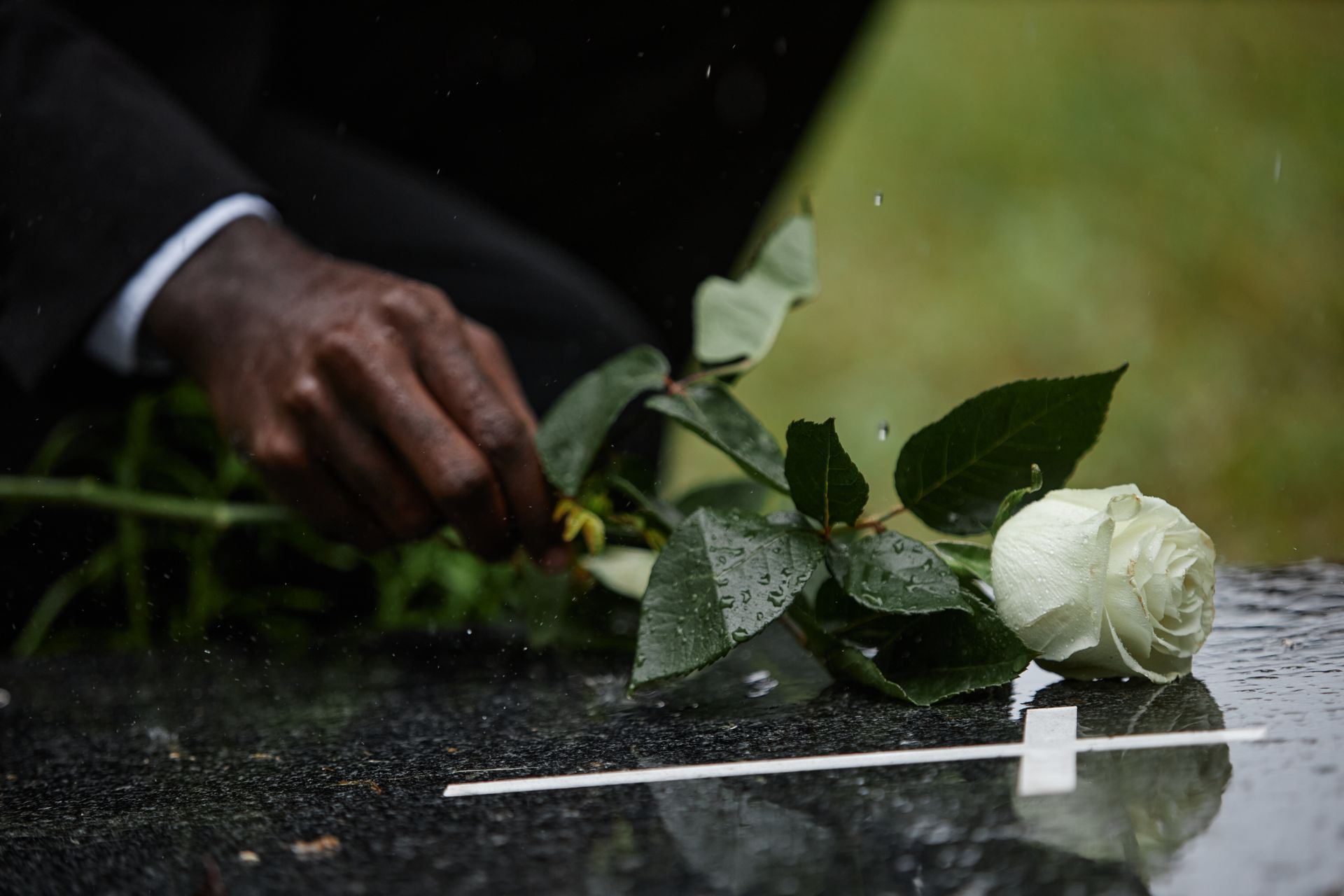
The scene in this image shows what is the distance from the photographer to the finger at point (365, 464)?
2.39ft

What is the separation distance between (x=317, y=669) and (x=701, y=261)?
2.83ft

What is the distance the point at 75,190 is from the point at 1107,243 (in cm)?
285

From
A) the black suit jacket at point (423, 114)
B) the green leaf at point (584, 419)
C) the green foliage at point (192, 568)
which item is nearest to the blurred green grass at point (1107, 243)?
the black suit jacket at point (423, 114)

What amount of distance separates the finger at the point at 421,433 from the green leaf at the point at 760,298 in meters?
0.14

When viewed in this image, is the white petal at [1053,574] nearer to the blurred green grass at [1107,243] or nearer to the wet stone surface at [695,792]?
the wet stone surface at [695,792]

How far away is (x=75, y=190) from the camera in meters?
0.88

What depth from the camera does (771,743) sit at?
1.74 feet

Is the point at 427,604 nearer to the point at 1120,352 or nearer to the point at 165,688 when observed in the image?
the point at 165,688

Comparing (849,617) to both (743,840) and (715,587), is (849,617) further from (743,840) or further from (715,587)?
(743,840)

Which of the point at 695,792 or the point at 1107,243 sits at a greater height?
the point at 1107,243

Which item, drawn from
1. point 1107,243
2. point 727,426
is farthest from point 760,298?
point 1107,243

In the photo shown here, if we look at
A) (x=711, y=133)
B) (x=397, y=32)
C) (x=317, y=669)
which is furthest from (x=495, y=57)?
(x=317, y=669)

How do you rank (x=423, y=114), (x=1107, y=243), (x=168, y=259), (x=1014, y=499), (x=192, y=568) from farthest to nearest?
(x=1107, y=243)
(x=423, y=114)
(x=192, y=568)
(x=168, y=259)
(x=1014, y=499)

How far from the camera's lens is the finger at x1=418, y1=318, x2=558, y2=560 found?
70 centimetres
